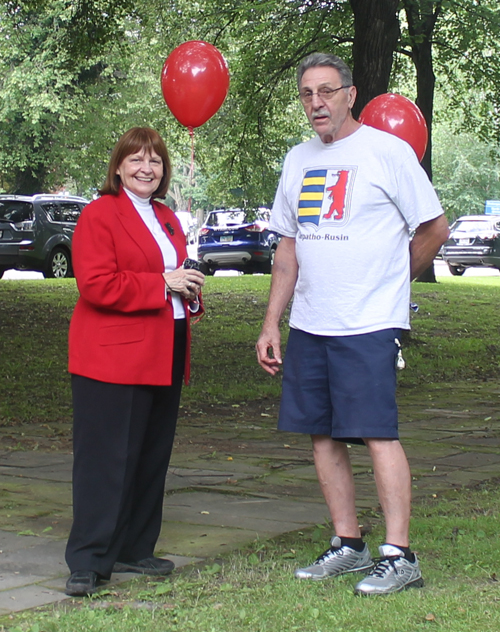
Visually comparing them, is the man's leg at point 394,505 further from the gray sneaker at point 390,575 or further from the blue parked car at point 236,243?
the blue parked car at point 236,243

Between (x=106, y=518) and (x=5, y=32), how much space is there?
3314 centimetres

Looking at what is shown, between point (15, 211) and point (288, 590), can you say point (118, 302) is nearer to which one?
point (288, 590)

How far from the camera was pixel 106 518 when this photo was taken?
3.93 metres

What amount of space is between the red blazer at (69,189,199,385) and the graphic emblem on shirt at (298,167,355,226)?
0.64 meters

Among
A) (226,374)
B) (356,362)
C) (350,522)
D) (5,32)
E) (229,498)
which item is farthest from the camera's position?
Result: (5,32)

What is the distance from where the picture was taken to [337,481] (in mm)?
4102

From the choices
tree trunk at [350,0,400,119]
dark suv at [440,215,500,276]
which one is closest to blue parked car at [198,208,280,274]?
dark suv at [440,215,500,276]

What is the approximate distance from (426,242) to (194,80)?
3239 millimetres

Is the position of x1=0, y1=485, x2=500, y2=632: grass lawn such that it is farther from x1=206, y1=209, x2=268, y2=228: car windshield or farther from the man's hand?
x1=206, y1=209, x2=268, y2=228: car windshield

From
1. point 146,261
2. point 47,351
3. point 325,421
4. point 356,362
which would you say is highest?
point 146,261

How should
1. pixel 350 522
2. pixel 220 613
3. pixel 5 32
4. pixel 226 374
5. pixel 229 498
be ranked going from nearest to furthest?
pixel 220 613, pixel 350 522, pixel 229 498, pixel 226 374, pixel 5 32

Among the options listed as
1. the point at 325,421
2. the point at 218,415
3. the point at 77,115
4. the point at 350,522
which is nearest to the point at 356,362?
the point at 325,421

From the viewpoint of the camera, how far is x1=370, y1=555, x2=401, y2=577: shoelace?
3801mm

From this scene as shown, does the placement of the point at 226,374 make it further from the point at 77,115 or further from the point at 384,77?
the point at 77,115
